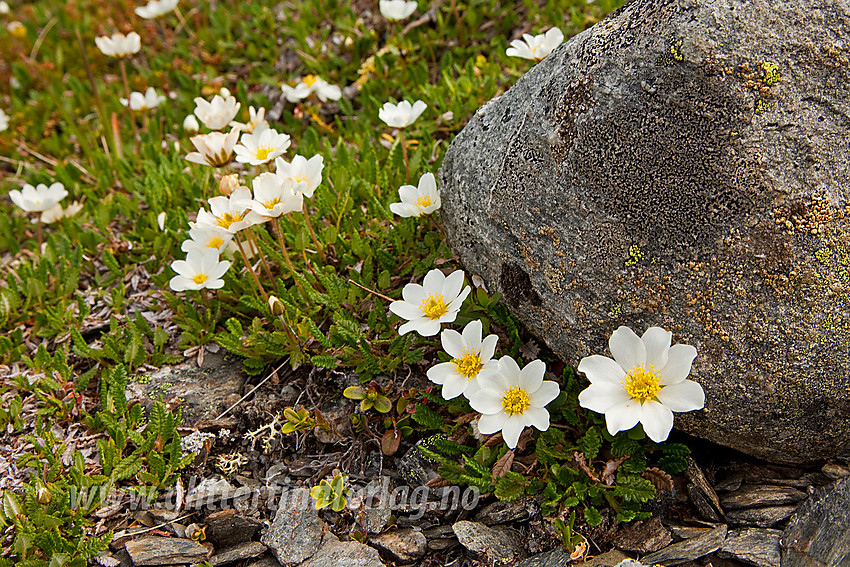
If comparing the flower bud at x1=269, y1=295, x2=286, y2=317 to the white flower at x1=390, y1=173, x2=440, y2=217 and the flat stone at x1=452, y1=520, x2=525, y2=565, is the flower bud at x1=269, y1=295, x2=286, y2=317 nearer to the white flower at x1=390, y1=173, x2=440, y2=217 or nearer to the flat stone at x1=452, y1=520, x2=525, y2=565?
the white flower at x1=390, y1=173, x2=440, y2=217

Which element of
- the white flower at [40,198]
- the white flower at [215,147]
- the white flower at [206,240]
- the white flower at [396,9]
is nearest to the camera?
the white flower at [215,147]

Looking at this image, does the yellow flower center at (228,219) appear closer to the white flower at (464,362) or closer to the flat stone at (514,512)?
the white flower at (464,362)

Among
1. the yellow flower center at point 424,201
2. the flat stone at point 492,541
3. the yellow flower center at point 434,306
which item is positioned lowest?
the flat stone at point 492,541

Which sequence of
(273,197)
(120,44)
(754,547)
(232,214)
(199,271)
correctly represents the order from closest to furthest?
1. (754,547)
2. (273,197)
3. (232,214)
4. (199,271)
5. (120,44)

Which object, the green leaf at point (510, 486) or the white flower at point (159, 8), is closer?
the green leaf at point (510, 486)

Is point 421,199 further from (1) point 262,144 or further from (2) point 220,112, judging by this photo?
(2) point 220,112

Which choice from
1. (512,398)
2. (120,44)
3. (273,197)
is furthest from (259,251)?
(120,44)

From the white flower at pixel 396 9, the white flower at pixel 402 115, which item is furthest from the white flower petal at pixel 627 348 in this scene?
the white flower at pixel 396 9
